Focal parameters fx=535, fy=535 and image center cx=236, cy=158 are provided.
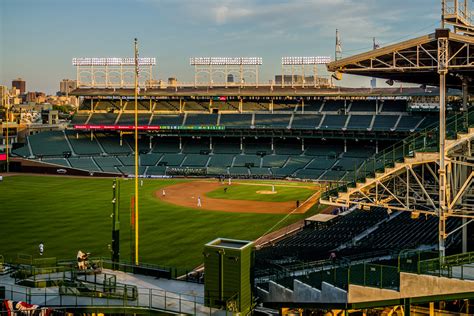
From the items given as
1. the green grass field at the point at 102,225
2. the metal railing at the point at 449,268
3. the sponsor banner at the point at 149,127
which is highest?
the sponsor banner at the point at 149,127

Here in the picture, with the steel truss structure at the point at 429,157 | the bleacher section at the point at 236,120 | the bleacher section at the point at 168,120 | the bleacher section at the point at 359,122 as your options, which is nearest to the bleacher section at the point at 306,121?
the bleacher section at the point at 359,122

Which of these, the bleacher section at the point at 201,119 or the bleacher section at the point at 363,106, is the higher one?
the bleacher section at the point at 363,106

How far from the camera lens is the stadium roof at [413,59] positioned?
23672 mm

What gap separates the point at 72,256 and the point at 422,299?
73.2 ft

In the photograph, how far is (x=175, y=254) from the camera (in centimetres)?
3438

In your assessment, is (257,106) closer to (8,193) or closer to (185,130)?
(185,130)

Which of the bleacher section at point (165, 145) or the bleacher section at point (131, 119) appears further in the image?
the bleacher section at point (131, 119)

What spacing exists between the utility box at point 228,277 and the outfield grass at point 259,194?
40.2 m

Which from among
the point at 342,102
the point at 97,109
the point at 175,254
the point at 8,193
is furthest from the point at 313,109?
the point at 175,254

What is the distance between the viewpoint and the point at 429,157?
939 inches

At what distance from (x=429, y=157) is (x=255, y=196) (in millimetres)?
38893

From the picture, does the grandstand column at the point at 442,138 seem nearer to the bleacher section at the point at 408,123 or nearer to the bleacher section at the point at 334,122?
the bleacher section at the point at 408,123

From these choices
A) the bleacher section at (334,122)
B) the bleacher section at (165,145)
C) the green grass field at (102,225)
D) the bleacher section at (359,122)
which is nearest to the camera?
the green grass field at (102,225)

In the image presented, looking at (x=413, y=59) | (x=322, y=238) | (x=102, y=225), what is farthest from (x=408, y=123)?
(x=413, y=59)
